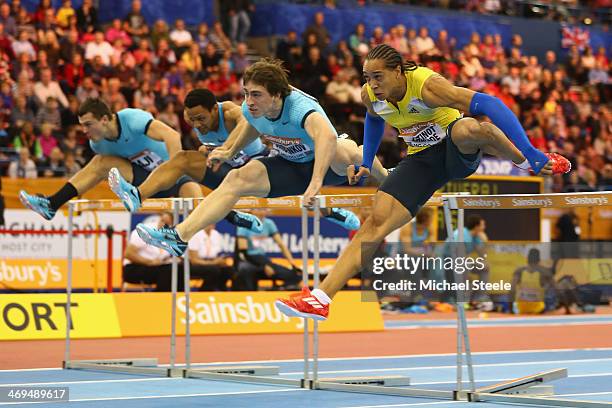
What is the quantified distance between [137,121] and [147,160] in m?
0.52

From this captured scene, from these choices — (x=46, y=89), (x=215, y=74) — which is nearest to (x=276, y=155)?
(x=46, y=89)

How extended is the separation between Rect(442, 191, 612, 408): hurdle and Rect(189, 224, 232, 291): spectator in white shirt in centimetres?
883

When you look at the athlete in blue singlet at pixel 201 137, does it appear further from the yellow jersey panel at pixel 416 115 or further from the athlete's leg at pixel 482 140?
the athlete's leg at pixel 482 140

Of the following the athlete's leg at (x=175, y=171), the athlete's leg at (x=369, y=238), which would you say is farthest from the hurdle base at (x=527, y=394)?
the athlete's leg at (x=175, y=171)

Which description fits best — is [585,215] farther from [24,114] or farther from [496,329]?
[24,114]

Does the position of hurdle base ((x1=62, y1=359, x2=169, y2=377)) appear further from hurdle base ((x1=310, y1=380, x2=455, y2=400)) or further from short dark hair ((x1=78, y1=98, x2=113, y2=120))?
short dark hair ((x1=78, y1=98, x2=113, y2=120))

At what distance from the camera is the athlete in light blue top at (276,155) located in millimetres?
9250

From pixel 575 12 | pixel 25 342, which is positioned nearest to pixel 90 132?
pixel 25 342

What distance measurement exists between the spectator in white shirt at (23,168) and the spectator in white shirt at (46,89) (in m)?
2.01

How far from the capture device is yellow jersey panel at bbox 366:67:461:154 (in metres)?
8.62

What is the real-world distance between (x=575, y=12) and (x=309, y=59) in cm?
1310

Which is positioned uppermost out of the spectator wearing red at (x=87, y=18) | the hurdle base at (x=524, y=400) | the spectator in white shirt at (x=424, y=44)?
the spectator in white shirt at (x=424, y=44)

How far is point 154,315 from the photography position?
52.9ft

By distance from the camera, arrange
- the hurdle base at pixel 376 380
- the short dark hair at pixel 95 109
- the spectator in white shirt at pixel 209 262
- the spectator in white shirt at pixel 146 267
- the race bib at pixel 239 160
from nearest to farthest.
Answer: the hurdle base at pixel 376 380
the race bib at pixel 239 160
the short dark hair at pixel 95 109
the spectator in white shirt at pixel 146 267
the spectator in white shirt at pixel 209 262
